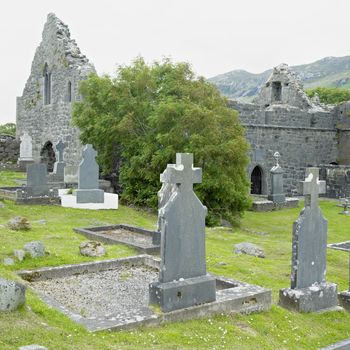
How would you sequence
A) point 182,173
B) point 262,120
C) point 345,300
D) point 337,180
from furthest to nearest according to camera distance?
point 262,120 < point 337,180 < point 345,300 < point 182,173

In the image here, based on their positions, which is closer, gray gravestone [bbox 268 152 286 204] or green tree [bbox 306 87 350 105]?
gray gravestone [bbox 268 152 286 204]

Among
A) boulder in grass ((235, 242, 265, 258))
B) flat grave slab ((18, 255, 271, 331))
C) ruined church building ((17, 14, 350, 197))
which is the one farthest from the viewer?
ruined church building ((17, 14, 350, 197))

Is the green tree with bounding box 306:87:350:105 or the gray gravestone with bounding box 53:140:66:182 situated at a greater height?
the green tree with bounding box 306:87:350:105

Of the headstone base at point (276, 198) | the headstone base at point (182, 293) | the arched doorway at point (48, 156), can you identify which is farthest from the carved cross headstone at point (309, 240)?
the arched doorway at point (48, 156)

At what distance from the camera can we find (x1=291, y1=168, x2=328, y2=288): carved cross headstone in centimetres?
812

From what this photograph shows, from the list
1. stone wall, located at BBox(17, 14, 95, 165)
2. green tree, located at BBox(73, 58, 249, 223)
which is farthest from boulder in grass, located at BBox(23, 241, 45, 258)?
stone wall, located at BBox(17, 14, 95, 165)

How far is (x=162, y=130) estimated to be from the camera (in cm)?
1825

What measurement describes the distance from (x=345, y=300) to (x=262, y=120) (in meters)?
20.7

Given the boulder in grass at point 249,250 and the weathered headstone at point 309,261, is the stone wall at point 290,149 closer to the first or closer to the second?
the boulder in grass at point 249,250

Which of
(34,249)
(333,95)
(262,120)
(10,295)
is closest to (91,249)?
(34,249)

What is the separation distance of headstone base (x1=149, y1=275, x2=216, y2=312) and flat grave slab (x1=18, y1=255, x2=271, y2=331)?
3.7 inches

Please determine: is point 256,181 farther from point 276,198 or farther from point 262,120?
point 276,198

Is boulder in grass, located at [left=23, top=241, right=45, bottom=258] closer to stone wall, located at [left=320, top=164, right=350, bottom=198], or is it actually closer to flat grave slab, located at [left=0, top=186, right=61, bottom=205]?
flat grave slab, located at [left=0, top=186, right=61, bottom=205]

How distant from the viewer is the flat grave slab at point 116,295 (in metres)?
6.61
